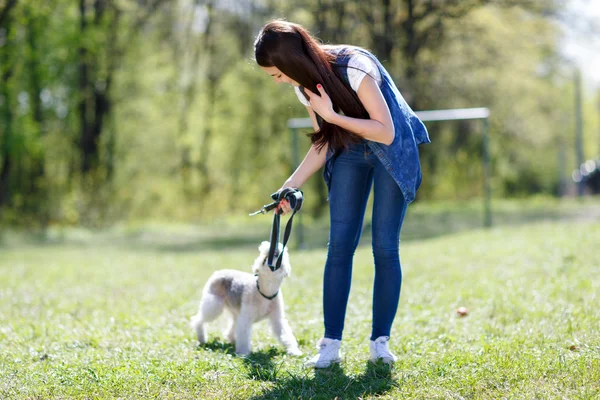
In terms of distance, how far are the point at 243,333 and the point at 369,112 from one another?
167 centimetres

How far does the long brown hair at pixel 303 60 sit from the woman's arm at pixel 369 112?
0.21 feet

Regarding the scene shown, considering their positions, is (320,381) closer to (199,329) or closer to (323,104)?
(199,329)

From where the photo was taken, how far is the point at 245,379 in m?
3.74

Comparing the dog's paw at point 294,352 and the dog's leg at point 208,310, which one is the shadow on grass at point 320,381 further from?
the dog's leg at point 208,310

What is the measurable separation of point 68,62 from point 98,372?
741 inches

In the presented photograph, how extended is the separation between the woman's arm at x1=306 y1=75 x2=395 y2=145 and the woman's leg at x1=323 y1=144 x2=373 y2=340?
27cm

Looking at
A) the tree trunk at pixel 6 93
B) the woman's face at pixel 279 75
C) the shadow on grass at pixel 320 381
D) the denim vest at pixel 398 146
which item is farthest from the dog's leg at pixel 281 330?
the tree trunk at pixel 6 93

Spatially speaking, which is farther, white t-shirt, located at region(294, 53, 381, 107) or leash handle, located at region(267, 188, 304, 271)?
leash handle, located at region(267, 188, 304, 271)

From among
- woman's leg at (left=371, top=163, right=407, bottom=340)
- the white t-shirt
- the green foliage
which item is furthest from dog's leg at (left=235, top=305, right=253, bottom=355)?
the green foliage

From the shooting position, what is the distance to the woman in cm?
358

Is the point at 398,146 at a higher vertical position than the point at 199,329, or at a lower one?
higher

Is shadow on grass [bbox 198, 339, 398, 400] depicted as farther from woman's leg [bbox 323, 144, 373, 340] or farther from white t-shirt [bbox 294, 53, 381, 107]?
white t-shirt [bbox 294, 53, 381, 107]

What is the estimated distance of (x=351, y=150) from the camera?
3.88 m

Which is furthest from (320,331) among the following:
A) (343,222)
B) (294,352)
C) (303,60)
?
(303,60)
